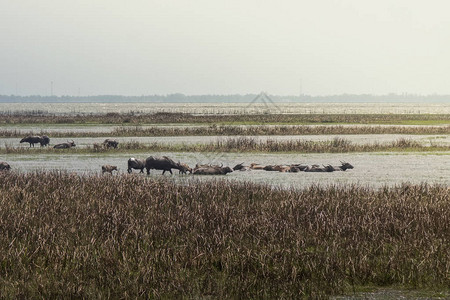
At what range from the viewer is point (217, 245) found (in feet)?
40.6

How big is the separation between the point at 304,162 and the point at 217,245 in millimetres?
24917

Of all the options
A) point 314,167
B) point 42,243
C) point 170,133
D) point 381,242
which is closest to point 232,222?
point 381,242

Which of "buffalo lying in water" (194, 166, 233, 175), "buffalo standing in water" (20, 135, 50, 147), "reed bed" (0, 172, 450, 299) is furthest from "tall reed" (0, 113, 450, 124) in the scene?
"reed bed" (0, 172, 450, 299)

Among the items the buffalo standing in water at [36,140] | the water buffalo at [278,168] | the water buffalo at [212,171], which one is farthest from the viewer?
the buffalo standing in water at [36,140]

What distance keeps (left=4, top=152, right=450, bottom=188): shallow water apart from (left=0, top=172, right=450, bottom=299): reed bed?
868 centimetres

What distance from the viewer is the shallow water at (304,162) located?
27.7 m

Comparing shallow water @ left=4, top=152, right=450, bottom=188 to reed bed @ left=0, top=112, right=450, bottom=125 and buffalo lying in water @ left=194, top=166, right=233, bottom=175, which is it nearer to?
buffalo lying in water @ left=194, top=166, right=233, bottom=175

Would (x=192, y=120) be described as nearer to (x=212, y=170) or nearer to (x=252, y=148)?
(x=252, y=148)

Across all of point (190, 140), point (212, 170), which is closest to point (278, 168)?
point (212, 170)

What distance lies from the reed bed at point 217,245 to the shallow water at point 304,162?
8680 millimetres

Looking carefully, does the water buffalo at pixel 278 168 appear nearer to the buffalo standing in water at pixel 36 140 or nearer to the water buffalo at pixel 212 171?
the water buffalo at pixel 212 171

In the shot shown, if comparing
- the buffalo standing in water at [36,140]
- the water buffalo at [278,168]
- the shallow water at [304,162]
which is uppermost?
the buffalo standing in water at [36,140]

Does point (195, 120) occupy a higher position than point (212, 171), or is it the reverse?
point (195, 120)

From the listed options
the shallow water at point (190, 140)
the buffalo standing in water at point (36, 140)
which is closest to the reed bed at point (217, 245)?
the buffalo standing in water at point (36, 140)
